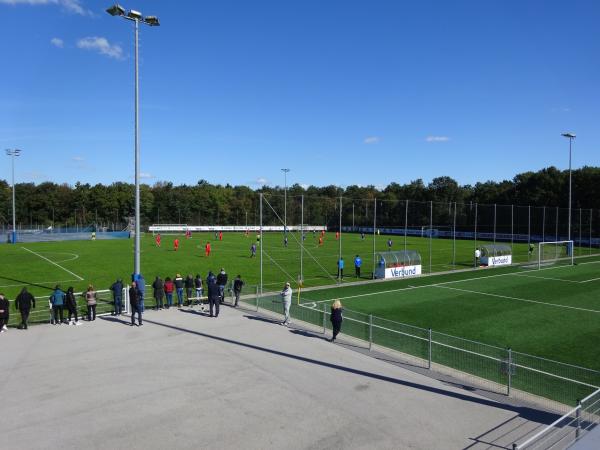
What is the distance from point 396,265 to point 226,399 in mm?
23727

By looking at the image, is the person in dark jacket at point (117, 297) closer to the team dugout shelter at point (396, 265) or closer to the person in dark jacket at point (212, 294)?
the person in dark jacket at point (212, 294)

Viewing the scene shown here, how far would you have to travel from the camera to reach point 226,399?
10.4m

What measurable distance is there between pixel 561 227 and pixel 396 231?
28.5 meters

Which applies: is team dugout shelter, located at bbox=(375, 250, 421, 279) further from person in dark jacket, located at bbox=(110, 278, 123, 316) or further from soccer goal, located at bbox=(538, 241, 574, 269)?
person in dark jacket, located at bbox=(110, 278, 123, 316)

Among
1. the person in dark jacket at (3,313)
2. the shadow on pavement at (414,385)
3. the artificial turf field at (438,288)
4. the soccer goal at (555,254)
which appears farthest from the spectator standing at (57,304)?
the soccer goal at (555,254)

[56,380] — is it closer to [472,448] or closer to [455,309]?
[472,448]

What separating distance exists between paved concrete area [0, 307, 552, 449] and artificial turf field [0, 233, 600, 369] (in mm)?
5678

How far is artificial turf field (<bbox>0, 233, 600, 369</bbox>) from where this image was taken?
1733cm

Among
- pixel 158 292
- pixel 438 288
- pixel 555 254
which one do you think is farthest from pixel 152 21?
pixel 555 254

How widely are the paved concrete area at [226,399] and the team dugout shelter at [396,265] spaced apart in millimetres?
17616

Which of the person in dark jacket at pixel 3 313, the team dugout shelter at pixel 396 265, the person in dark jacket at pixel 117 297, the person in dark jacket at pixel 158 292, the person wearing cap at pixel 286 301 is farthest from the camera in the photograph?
the team dugout shelter at pixel 396 265

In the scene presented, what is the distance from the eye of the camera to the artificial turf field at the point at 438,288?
56.9ft

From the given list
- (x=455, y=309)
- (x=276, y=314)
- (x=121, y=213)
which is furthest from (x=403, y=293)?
(x=121, y=213)

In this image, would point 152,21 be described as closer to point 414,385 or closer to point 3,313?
point 3,313
